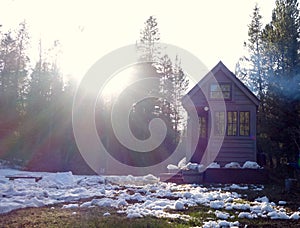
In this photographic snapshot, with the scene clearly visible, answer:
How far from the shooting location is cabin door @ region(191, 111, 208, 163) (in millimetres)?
17844

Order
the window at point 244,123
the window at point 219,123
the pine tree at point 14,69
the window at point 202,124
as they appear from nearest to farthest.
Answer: the window at point 244,123 → the window at point 219,123 → the window at point 202,124 → the pine tree at point 14,69

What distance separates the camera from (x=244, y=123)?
1741 centimetres

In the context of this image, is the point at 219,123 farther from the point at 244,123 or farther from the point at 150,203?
the point at 150,203

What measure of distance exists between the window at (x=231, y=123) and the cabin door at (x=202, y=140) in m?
1.03

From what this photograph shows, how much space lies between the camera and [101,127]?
24.3 m

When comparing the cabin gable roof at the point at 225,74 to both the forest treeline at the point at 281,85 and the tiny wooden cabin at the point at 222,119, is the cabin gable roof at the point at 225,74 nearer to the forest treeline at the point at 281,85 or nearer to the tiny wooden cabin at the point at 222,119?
the tiny wooden cabin at the point at 222,119

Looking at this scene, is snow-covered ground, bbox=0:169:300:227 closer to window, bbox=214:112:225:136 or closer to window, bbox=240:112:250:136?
window, bbox=214:112:225:136

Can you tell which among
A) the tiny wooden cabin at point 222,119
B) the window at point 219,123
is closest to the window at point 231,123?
the tiny wooden cabin at point 222,119

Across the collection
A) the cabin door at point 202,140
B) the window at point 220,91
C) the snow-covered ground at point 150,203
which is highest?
the window at point 220,91

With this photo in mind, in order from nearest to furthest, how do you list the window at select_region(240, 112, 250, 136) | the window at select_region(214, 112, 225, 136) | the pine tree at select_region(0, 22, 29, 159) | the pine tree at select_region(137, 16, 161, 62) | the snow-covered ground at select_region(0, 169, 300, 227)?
the snow-covered ground at select_region(0, 169, 300, 227) < the window at select_region(240, 112, 250, 136) < the window at select_region(214, 112, 225, 136) < the pine tree at select_region(0, 22, 29, 159) < the pine tree at select_region(137, 16, 161, 62)

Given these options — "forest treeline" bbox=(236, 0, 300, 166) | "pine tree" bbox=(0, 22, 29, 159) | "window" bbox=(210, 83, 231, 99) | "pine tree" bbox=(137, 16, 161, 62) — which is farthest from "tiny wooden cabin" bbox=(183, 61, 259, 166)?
"pine tree" bbox=(137, 16, 161, 62)

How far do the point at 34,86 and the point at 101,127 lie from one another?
913 centimetres

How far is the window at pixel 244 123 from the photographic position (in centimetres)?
1729

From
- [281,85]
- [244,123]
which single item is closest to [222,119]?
[244,123]
